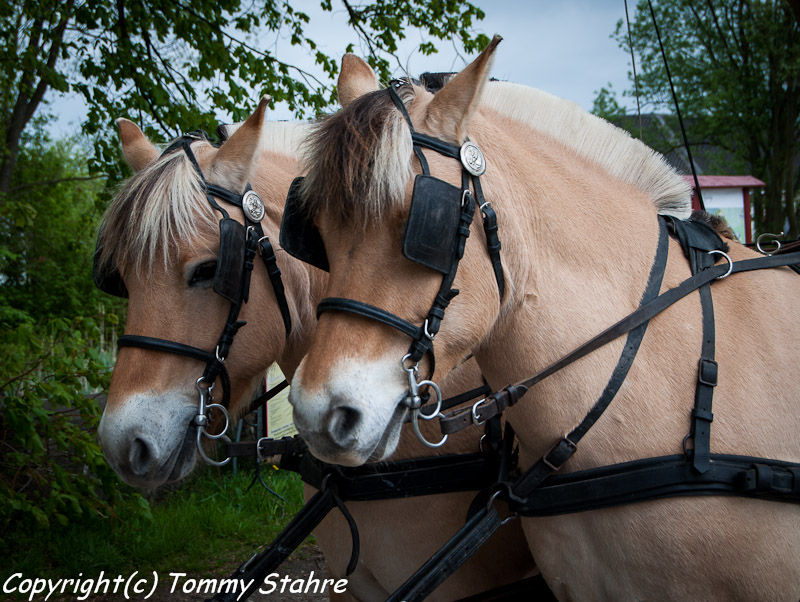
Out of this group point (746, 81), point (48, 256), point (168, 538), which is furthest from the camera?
point (746, 81)

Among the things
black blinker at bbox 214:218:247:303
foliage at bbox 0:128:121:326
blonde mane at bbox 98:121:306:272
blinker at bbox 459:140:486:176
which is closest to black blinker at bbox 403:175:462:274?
blinker at bbox 459:140:486:176

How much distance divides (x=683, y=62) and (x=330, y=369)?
58.9 ft

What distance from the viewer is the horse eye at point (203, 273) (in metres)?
2.06

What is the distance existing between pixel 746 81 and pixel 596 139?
16058 millimetres

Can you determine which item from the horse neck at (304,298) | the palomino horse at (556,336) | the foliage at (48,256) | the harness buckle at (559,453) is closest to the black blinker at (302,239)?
the palomino horse at (556,336)

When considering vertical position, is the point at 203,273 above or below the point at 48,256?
below

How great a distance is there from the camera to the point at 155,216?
6.71 ft

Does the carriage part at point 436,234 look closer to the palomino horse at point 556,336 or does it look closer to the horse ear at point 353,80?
the palomino horse at point 556,336

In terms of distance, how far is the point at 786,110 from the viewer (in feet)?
48.4

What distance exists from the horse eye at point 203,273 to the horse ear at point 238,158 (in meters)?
0.33

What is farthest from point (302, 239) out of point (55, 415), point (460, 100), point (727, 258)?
point (55, 415)

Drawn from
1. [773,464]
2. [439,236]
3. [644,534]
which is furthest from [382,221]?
[773,464]

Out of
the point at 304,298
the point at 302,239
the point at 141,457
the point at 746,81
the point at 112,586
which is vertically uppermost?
the point at 746,81

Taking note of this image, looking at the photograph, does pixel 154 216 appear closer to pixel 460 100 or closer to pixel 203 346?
pixel 203 346
